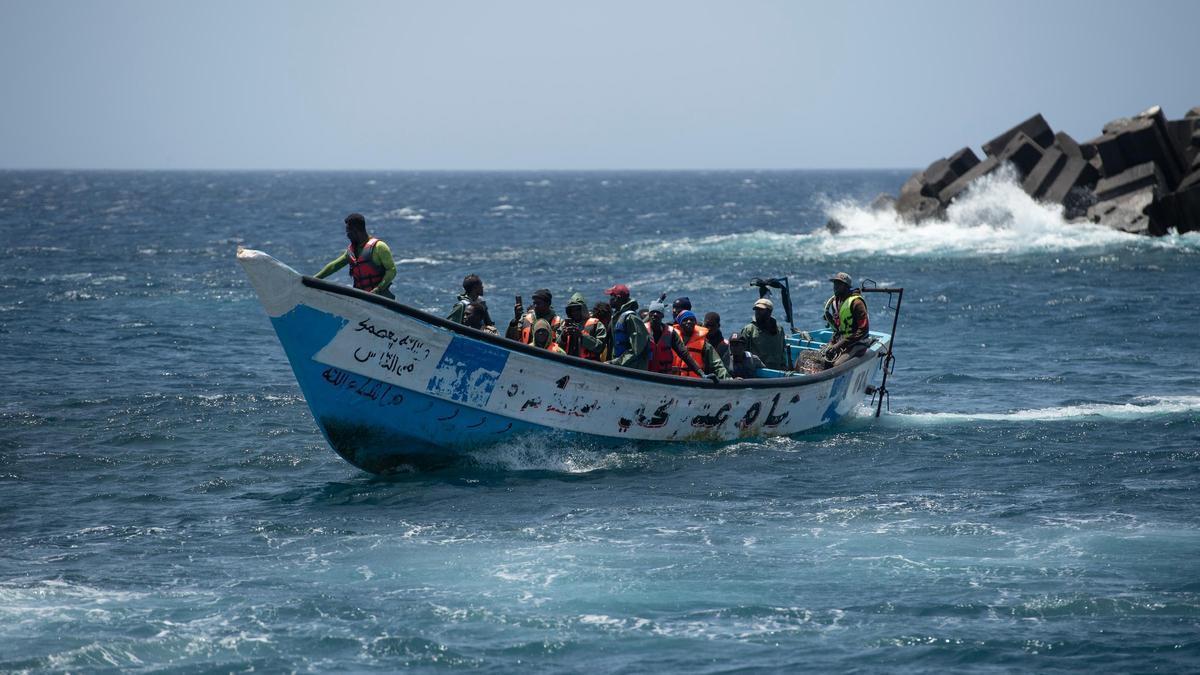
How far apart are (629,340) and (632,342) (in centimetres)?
12

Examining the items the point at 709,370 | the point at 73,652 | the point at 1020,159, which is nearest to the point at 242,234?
the point at 1020,159

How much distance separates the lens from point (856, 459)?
15.7 m

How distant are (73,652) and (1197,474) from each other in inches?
460

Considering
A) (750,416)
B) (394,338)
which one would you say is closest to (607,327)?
(750,416)

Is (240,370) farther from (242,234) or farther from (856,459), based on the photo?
(242,234)

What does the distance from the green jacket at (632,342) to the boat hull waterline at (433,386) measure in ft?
1.49

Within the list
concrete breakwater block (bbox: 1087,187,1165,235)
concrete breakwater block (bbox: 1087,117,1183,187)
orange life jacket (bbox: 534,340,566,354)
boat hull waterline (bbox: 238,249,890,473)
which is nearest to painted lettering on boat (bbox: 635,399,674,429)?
boat hull waterline (bbox: 238,249,890,473)

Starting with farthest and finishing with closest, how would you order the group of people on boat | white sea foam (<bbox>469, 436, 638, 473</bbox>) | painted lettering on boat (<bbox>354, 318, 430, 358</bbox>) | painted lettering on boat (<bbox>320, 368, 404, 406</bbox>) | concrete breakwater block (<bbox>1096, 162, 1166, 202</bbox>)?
concrete breakwater block (<bbox>1096, 162, 1166, 202</bbox>) < white sea foam (<bbox>469, 436, 638, 473</bbox>) < the group of people on boat < painted lettering on boat (<bbox>320, 368, 404, 406</bbox>) < painted lettering on boat (<bbox>354, 318, 430, 358</bbox>)

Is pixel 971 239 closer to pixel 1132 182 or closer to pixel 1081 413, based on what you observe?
pixel 1132 182

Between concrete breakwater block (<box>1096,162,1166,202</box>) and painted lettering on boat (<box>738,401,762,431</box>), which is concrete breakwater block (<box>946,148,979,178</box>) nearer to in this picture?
concrete breakwater block (<box>1096,162,1166,202</box>)

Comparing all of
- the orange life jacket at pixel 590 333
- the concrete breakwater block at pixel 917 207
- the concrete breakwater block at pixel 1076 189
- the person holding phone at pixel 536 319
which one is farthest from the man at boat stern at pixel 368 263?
the concrete breakwater block at pixel 917 207

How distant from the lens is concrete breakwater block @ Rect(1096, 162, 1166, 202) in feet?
139

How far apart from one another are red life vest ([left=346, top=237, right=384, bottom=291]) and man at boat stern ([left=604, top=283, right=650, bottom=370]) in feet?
8.83

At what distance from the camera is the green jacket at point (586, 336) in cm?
1499
